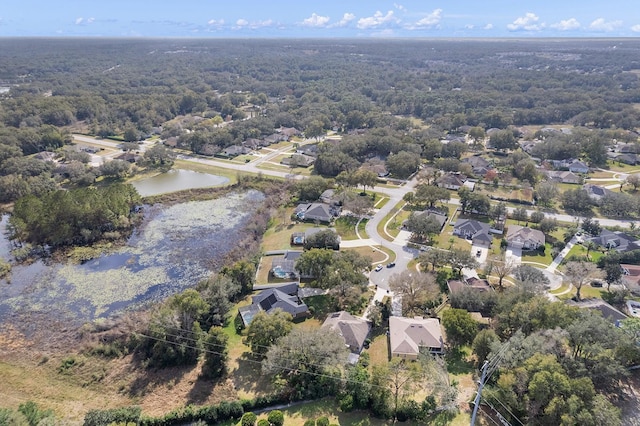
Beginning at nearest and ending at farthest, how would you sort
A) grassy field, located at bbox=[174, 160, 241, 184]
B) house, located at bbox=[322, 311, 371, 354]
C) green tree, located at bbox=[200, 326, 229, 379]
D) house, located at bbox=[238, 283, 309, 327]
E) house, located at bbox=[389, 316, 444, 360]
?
green tree, located at bbox=[200, 326, 229, 379], house, located at bbox=[389, 316, 444, 360], house, located at bbox=[322, 311, 371, 354], house, located at bbox=[238, 283, 309, 327], grassy field, located at bbox=[174, 160, 241, 184]

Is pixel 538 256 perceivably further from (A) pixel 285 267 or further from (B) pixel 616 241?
(A) pixel 285 267

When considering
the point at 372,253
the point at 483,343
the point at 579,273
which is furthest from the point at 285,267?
the point at 579,273

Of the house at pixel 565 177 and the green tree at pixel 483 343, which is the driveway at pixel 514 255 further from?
the house at pixel 565 177

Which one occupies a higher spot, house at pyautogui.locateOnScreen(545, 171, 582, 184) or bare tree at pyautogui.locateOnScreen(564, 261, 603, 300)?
bare tree at pyautogui.locateOnScreen(564, 261, 603, 300)

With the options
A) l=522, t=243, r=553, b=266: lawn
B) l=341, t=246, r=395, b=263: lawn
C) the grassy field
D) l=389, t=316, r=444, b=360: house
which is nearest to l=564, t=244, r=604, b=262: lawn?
l=522, t=243, r=553, b=266: lawn

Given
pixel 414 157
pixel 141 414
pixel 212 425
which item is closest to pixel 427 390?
pixel 212 425

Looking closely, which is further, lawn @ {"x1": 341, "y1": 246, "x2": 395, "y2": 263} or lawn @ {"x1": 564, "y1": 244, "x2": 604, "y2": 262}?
lawn @ {"x1": 341, "y1": 246, "x2": 395, "y2": 263}

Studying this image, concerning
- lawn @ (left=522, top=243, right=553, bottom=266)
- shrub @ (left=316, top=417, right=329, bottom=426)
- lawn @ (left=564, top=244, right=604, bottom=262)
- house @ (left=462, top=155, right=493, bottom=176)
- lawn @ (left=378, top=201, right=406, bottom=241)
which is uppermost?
shrub @ (left=316, top=417, right=329, bottom=426)

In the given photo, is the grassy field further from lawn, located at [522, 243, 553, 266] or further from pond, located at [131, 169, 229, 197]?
lawn, located at [522, 243, 553, 266]

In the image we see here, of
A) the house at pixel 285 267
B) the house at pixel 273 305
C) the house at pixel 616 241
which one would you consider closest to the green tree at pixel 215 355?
the house at pixel 273 305
